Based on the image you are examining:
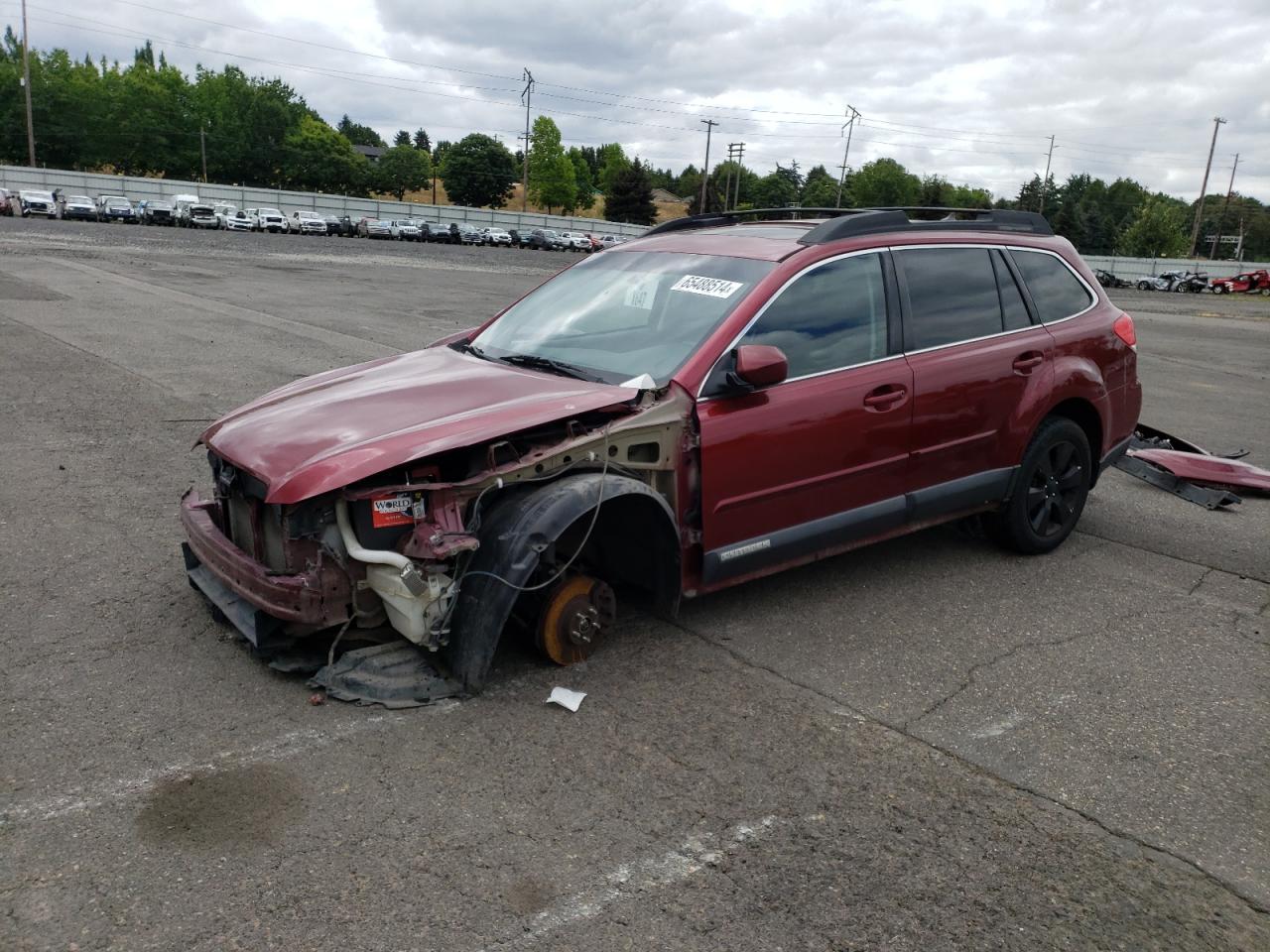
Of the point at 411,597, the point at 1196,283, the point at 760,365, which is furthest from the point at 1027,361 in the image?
the point at 1196,283

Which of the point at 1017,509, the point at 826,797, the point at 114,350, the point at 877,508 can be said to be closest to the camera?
the point at 826,797

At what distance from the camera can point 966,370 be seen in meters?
5.11

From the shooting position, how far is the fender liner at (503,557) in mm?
3680

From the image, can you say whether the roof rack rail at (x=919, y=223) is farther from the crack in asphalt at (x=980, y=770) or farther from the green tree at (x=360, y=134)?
the green tree at (x=360, y=134)

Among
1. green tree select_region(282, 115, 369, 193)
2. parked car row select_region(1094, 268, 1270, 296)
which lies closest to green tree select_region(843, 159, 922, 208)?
green tree select_region(282, 115, 369, 193)

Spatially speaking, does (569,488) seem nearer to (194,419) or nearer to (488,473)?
(488,473)

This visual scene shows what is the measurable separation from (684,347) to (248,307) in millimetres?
13494

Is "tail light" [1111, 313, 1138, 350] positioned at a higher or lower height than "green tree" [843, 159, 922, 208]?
lower

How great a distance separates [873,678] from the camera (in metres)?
4.18

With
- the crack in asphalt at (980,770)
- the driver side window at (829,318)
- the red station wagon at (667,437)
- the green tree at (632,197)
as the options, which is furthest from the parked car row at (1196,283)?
the green tree at (632,197)

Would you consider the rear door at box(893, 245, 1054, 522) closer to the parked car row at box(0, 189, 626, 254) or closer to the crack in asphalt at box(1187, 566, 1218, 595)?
the crack in asphalt at box(1187, 566, 1218, 595)

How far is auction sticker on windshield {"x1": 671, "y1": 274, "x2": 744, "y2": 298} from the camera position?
4.55 m

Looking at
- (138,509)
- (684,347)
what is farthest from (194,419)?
(684,347)

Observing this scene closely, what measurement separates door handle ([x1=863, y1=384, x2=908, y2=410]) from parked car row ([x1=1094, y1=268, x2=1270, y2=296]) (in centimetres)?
5159
